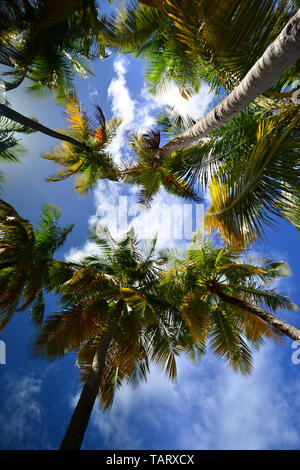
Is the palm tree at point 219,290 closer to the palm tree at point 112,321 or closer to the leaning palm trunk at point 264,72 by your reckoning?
the palm tree at point 112,321

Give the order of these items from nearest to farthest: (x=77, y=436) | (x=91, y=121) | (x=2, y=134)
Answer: (x=77, y=436), (x=91, y=121), (x=2, y=134)

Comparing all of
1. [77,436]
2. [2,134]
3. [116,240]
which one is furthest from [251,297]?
[2,134]

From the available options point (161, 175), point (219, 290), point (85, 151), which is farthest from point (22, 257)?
point (219, 290)

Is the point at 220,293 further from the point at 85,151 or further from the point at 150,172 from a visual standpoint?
the point at 85,151

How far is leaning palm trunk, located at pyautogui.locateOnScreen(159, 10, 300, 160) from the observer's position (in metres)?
2.36

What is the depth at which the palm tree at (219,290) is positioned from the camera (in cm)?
740

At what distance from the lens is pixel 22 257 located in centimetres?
716

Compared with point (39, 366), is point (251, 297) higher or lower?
higher

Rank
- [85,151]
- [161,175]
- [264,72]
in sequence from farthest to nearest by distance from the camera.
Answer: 1. [85,151]
2. [161,175]
3. [264,72]

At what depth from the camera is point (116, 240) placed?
9.08 m

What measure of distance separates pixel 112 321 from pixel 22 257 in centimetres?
332

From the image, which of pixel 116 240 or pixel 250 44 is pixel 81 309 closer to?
pixel 116 240

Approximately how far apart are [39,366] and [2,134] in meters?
25.3

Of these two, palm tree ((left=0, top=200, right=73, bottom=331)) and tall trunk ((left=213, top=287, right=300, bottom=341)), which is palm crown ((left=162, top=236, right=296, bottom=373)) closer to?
A: tall trunk ((left=213, top=287, right=300, bottom=341))
